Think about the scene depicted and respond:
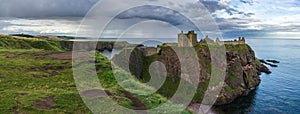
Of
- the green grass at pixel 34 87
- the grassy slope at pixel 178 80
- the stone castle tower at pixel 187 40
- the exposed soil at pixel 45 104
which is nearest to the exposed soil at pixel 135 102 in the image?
the green grass at pixel 34 87

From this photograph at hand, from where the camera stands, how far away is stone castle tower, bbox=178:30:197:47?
118 m

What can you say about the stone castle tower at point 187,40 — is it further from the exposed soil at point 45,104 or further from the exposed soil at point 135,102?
the exposed soil at point 45,104

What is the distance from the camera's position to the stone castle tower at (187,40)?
118250 millimetres

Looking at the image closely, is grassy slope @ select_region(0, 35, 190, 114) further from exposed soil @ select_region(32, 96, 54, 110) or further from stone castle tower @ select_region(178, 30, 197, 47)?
stone castle tower @ select_region(178, 30, 197, 47)

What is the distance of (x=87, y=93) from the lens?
83.5 ft

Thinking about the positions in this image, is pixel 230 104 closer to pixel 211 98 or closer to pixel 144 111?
pixel 211 98

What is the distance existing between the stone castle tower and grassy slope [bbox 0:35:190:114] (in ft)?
270

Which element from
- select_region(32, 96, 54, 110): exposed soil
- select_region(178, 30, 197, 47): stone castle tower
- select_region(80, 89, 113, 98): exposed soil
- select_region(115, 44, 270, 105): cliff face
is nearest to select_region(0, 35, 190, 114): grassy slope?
select_region(32, 96, 54, 110): exposed soil

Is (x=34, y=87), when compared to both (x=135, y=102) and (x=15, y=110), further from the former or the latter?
(x=135, y=102)

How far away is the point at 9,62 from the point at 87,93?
19808 mm

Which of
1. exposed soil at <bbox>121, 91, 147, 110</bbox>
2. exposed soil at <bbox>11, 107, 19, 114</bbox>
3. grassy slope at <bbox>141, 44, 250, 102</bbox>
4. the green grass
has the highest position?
the green grass

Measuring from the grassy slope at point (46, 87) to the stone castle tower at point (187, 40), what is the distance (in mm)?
82168

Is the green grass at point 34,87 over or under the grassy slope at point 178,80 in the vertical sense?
over

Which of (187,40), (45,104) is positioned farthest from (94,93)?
(187,40)
